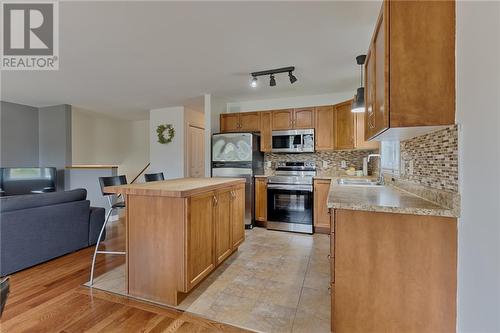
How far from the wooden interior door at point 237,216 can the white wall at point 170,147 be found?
8.81 feet

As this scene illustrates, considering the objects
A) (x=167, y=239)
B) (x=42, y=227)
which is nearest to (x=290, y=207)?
(x=167, y=239)

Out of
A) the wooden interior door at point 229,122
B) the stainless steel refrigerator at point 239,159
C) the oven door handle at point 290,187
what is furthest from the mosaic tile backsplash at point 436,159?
the wooden interior door at point 229,122

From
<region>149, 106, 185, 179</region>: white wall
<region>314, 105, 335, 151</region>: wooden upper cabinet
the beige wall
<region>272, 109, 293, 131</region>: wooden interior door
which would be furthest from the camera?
the beige wall

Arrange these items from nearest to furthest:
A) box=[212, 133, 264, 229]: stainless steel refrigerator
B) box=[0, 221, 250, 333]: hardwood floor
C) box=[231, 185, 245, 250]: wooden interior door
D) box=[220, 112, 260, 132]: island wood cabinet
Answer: box=[0, 221, 250, 333]: hardwood floor
box=[231, 185, 245, 250]: wooden interior door
box=[212, 133, 264, 229]: stainless steel refrigerator
box=[220, 112, 260, 132]: island wood cabinet

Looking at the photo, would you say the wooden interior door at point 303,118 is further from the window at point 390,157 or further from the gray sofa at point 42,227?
the gray sofa at point 42,227

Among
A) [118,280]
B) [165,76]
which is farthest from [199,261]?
[165,76]

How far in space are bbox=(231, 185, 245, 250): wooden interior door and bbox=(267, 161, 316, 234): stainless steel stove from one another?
118 centimetres

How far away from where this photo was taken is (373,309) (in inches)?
55.9

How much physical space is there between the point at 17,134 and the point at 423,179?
6.77m

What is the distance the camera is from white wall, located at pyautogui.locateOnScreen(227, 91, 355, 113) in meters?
4.28

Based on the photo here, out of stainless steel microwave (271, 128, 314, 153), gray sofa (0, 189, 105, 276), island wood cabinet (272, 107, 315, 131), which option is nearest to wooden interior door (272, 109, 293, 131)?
island wood cabinet (272, 107, 315, 131)

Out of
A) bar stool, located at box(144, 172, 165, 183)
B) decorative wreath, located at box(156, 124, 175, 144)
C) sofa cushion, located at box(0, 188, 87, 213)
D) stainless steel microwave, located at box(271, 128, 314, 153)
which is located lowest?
sofa cushion, located at box(0, 188, 87, 213)

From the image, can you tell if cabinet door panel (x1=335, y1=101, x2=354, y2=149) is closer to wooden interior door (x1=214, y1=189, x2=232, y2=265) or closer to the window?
the window

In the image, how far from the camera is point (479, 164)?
1.08 metres
